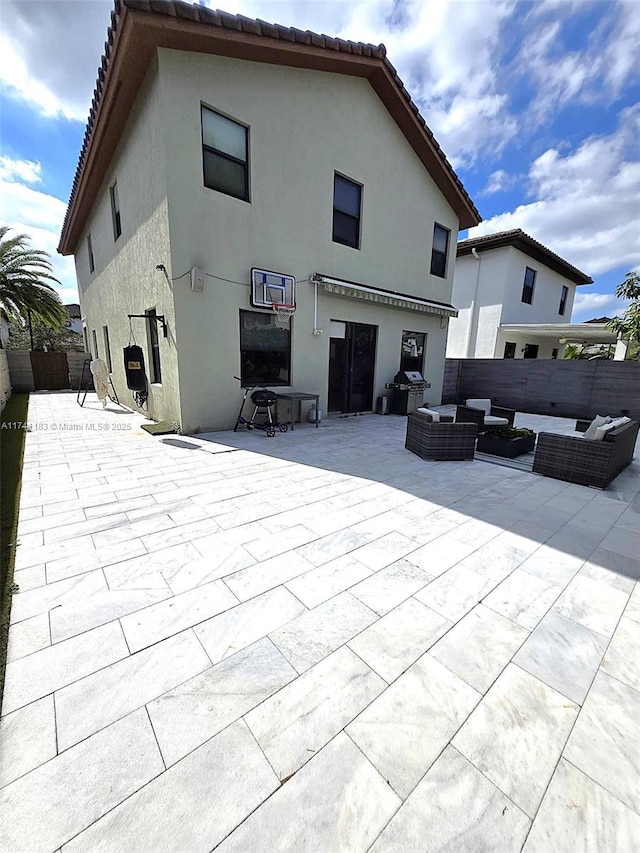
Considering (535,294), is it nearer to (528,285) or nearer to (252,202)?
(528,285)

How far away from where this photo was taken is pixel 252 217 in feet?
21.1

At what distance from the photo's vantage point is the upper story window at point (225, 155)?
5863 millimetres

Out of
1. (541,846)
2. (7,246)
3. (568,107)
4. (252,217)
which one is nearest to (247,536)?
(541,846)

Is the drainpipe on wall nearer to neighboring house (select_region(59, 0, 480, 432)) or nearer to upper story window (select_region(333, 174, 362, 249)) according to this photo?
neighboring house (select_region(59, 0, 480, 432))

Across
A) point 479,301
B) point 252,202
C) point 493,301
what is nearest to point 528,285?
point 493,301

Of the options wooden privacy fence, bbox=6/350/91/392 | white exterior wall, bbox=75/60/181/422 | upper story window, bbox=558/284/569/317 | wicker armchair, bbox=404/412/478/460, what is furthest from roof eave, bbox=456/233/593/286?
wooden privacy fence, bbox=6/350/91/392

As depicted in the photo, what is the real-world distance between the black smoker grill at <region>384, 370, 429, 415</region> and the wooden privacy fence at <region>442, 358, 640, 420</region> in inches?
112

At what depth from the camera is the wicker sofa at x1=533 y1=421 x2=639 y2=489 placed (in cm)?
426

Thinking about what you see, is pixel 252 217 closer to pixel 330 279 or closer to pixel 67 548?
pixel 330 279

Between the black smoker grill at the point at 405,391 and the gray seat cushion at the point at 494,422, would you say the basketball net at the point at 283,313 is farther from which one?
the gray seat cushion at the point at 494,422

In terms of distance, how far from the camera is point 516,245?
13.3m

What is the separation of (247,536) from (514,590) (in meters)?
2.04

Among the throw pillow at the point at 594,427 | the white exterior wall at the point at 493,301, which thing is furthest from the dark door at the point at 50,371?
the white exterior wall at the point at 493,301

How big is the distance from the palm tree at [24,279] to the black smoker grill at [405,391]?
1466 cm
